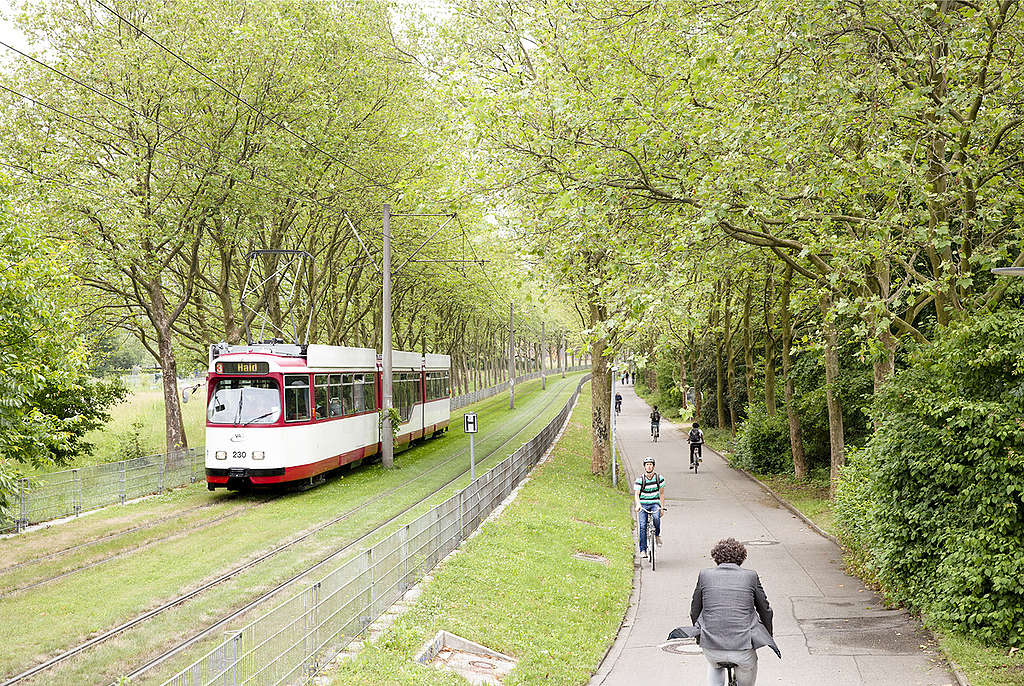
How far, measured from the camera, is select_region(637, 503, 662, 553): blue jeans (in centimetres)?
1670

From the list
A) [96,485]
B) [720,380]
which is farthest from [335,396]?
[720,380]

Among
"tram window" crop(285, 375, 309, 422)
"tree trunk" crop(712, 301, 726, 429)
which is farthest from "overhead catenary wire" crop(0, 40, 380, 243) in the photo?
"tree trunk" crop(712, 301, 726, 429)

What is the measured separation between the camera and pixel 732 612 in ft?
24.6

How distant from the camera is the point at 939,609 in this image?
1145 cm

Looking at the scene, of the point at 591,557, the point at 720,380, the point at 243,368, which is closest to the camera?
the point at 591,557

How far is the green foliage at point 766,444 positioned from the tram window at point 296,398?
15882 millimetres

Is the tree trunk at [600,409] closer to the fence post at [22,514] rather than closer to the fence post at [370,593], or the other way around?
the fence post at [22,514]

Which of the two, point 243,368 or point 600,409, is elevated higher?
point 243,368

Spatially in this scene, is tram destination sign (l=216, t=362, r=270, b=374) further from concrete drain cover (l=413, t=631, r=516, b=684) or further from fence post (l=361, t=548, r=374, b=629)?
concrete drain cover (l=413, t=631, r=516, b=684)

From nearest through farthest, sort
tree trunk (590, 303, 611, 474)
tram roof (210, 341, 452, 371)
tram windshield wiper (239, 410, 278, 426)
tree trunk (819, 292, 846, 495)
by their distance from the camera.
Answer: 1. tram windshield wiper (239, 410, 278, 426)
2. tram roof (210, 341, 452, 371)
3. tree trunk (819, 292, 846, 495)
4. tree trunk (590, 303, 611, 474)

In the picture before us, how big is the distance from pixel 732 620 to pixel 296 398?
54.0ft

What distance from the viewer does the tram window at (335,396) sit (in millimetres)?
24844

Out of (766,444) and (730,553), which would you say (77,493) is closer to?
(730,553)

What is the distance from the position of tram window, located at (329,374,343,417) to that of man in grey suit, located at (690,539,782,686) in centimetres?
1818
